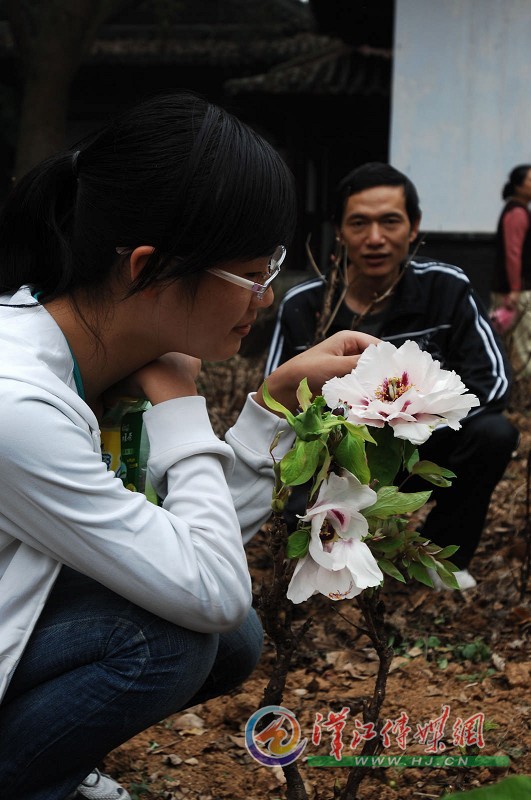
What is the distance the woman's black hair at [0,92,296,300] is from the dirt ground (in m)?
0.63

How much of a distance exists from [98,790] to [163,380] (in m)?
0.81

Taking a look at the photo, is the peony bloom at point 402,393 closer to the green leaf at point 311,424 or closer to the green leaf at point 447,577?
the green leaf at point 311,424

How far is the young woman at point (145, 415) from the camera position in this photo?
59.9 inches

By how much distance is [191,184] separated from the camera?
1.56 meters

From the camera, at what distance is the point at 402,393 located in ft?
4.99

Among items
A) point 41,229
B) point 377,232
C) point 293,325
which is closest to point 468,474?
point 293,325

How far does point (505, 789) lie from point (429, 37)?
8.06 m

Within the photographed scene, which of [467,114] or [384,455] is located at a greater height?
[384,455]

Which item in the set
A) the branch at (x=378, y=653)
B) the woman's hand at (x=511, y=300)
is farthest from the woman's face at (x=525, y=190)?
the branch at (x=378, y=653)

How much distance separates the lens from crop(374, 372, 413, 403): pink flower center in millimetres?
1531

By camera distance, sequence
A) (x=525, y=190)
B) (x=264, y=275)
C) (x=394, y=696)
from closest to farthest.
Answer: (x=264, y=275) < (x=394, y=696) < (x=525, y=190)

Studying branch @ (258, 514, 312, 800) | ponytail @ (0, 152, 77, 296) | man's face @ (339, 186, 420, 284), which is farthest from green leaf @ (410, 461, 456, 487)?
man's face @ (339, 186, 420, 284)

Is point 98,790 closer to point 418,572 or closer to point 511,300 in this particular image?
point 418,572

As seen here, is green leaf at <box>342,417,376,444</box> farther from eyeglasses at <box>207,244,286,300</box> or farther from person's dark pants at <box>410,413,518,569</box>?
person's dark pants at <box>410,413,518,569</box>
